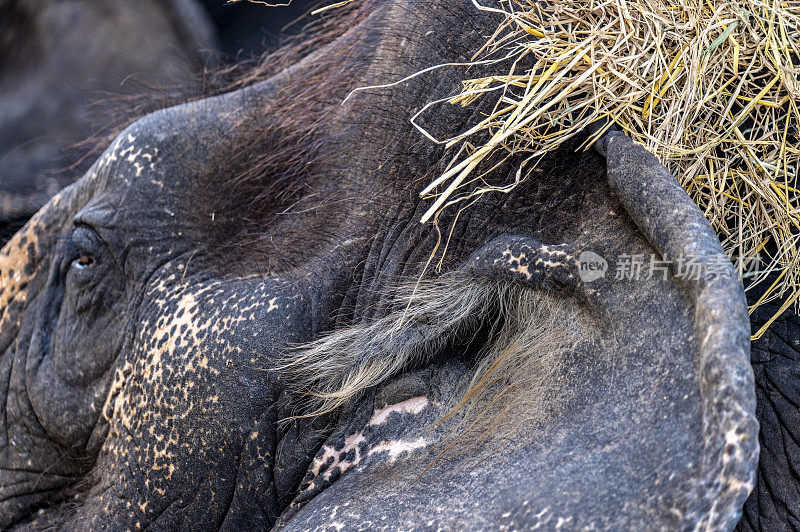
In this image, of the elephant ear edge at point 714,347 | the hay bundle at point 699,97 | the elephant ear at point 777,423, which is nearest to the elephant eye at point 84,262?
the hay bundle at point 699,97

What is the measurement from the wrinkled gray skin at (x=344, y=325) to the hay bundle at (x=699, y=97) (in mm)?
70

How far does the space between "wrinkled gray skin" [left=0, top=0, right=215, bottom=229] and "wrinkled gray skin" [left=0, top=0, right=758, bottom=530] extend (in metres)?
1.70

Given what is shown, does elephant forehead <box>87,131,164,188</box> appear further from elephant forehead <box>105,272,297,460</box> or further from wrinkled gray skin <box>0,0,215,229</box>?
wrinkled gray skin <box>0,0,215,229</box>

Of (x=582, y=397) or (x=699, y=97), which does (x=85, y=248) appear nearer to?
(x=582, y=397)

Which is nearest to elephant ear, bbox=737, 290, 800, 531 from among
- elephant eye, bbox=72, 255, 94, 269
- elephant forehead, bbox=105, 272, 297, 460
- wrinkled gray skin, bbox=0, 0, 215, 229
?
elephant forehead, bbox=105, 272, 297, 460

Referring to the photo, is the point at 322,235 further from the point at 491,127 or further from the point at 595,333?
the point at 595,333

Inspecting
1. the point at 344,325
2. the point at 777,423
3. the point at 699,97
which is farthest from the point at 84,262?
the point at 777,423

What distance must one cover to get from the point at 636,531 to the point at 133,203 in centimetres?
97

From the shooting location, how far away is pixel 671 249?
84 centimetres

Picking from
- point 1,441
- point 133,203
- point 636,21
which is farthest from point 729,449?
point 1,441

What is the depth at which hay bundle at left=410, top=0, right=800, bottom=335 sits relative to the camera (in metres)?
0.96

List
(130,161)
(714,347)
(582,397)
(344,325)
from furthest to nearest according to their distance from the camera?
(130,161)
(344,325)
(582,397)
(714,347)

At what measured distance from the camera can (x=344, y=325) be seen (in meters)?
1.19

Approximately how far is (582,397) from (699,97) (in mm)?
416
